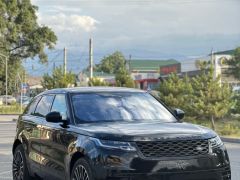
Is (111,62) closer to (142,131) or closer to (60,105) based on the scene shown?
(60,105)

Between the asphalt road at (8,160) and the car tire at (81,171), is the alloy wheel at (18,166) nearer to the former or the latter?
the asphalt road at (8,160)

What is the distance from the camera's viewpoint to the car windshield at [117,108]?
7773 mm

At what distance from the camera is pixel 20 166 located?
9.53 meters

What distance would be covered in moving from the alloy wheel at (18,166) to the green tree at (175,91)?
911 inches

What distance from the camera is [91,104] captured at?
8000 mm

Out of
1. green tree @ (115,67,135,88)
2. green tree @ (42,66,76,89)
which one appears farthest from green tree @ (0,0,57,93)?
green tree @ (115,67,135,88)

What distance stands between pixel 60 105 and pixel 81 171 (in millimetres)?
1624

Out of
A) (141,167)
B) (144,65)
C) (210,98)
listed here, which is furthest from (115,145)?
(144,65)

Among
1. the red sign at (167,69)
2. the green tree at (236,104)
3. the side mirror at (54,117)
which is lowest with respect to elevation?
the green tree at (236,104)

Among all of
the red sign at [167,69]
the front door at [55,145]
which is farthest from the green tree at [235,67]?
the front door at [55,145]

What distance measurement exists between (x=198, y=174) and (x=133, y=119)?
4.87ft

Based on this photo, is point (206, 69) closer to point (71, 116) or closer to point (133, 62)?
point (71, 116)

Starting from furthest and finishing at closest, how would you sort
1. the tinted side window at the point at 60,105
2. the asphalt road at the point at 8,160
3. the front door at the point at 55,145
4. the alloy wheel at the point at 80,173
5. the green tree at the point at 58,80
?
the green tree at the point at 58,80
the asphalt road at the point at 8,160
the tinted side window at the point at 60,105
the front door at the point at 55,145
the alloy wheel at the point at 80,173

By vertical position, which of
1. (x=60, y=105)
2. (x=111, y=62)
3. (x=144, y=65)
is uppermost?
(x=111, y=62)
